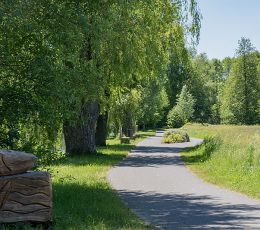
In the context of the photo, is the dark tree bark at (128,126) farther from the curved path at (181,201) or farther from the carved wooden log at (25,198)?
the carved wooden log at (25,198)

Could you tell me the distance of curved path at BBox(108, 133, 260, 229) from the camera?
34.1 feet

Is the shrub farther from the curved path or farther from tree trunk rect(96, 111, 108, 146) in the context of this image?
the curved path

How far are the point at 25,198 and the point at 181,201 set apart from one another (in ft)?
18.7

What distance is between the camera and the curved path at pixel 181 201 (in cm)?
1038

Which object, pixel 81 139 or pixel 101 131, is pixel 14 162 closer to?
pixel 81 139

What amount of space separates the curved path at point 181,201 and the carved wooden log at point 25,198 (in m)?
2.58

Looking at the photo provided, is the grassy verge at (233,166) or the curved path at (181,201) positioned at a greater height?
the grassy verge at (233,166)

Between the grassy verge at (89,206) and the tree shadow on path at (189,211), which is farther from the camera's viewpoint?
the tree shadow on path at (189,211)

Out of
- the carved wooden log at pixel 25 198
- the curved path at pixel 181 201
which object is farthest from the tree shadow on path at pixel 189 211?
the carved wooden log at pixel 25 198

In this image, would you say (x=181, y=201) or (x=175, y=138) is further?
(x=175, y=138)

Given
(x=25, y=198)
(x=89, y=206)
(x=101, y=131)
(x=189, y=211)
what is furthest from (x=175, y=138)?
(x=25, y=198)

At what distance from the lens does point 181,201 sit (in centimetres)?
1311

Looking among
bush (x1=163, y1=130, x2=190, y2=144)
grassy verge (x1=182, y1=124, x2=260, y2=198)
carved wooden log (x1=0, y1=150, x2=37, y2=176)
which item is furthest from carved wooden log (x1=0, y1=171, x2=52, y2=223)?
bush (x1=163, y1=130, x2=190, y2=144)

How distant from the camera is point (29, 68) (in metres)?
11.3
